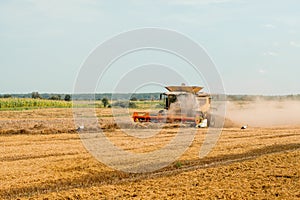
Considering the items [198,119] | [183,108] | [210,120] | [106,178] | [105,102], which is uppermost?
[183,108]

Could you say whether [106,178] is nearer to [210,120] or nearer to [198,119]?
[198,119]

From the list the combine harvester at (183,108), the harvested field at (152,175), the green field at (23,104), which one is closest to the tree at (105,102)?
the green field at (23,104)

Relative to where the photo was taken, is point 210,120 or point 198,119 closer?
point 198,119

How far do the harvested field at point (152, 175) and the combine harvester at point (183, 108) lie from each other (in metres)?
8.79

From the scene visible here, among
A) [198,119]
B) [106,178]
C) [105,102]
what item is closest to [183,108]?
[198,119]

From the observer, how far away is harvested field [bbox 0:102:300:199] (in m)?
10.3

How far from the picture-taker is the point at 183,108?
1212 inches

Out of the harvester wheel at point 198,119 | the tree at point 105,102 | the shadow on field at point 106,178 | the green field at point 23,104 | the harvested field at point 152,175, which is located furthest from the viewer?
the tree at point 105,102

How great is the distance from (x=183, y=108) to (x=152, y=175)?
59.0 ft

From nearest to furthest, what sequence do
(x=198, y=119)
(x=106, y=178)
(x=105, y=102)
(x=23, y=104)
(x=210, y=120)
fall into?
(x=106, y=178) < (x=198, y=119) < (x=210, y=120) < (x=23, y=104) < (x=105, y=102)

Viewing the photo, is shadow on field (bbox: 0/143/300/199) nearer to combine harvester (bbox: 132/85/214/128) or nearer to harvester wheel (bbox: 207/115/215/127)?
combine harvester (bbox: 132/85/214/128)

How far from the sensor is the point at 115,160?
51.0ft

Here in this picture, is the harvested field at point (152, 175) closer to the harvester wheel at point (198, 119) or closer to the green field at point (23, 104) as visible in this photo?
the harvester wheel at point (198, 119)

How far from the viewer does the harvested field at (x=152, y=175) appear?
10281 millimetres
